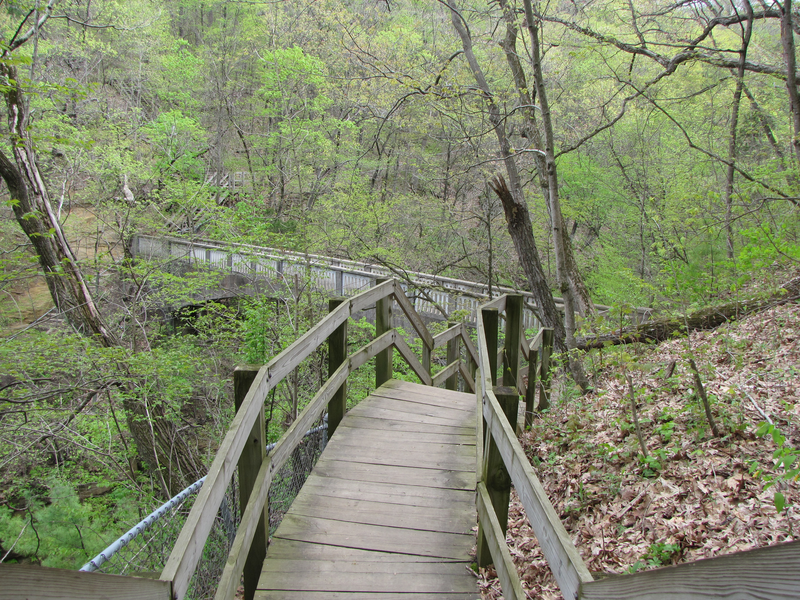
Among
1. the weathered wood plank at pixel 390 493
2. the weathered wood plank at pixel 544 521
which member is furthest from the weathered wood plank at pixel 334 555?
the weathered wood plank at pixel 544 521

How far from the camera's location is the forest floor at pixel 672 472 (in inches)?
114

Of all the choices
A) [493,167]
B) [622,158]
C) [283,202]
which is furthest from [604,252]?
[283,202]

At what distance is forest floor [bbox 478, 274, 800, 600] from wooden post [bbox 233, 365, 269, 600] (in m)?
1.16

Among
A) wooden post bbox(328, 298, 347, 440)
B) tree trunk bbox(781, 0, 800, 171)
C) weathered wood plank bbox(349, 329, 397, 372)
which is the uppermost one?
tree trunk bbox(781, 0, 800, 171)

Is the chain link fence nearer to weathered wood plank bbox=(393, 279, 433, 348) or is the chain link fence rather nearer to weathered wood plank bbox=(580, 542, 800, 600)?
weathered wood plank bbox=(393, 279, 433, 348)

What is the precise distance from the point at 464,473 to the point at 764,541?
1798 mm

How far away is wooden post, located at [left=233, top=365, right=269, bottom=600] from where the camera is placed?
2506 mm

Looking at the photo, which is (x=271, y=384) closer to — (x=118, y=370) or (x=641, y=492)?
(x=641, y=492)

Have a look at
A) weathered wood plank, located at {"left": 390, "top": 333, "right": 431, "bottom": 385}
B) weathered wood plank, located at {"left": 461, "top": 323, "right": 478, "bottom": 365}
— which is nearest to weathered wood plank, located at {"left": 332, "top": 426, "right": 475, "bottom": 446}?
weathered wood plank, located at {"left": 390, "top": 333, "right": 431, "bottom": 385}

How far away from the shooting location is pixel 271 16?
23125 mm

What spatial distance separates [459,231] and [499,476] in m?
15.7

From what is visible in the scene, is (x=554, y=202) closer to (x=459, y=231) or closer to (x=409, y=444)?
(x=409, y=444)

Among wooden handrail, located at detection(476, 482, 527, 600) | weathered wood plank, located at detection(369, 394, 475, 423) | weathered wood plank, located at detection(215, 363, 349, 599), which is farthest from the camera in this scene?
weathered wood plank, located at detection(369, 394, 475, 423)

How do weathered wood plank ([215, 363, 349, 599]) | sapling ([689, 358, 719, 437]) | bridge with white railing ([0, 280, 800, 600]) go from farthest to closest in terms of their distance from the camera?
sapling ([689, 358, 719, 437]), weathered wood plank ([215, 363, 349, 599]), bridge with white railing ([0, 280, 800, 600])
